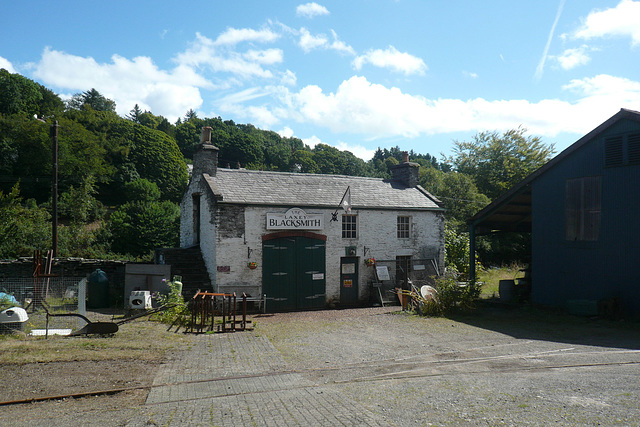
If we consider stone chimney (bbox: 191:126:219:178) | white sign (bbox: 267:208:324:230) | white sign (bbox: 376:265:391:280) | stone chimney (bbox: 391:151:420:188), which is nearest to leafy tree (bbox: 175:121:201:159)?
stone chimney (bbox: 391:151:420:188)

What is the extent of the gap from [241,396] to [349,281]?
11754mm

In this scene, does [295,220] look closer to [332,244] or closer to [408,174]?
[332,244]

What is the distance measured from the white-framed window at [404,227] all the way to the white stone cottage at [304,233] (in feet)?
0.15

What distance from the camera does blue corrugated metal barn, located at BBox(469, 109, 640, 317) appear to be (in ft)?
44.7

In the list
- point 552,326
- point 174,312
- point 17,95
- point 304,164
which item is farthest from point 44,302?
point 304,164

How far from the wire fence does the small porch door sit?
31.2ft

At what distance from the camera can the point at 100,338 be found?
10.5 metres

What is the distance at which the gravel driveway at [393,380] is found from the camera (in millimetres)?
5730

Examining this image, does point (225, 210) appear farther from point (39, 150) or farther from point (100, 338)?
point (39, 150)

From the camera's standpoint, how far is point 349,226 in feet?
60.5

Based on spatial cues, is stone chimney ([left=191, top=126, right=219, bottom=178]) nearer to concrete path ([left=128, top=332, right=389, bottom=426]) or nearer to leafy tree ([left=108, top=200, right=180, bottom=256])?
concrete path ([left=128, top=332, right=389, bottom=426])

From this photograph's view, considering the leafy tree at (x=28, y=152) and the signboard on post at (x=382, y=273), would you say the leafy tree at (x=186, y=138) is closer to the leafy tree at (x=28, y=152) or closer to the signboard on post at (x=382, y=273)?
the leafy tree at (x=28, y=152)

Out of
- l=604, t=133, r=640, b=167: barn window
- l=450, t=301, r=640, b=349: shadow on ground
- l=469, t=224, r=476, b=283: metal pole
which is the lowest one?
l=450, t=301, r=640, b=349: shadow on ground

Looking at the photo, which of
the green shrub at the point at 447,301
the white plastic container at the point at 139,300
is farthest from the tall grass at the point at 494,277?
the white plastic container at the point at 139,300
